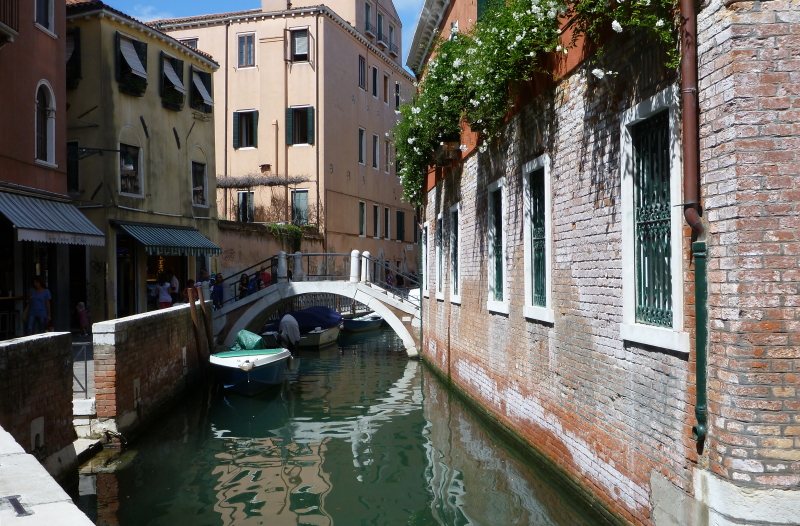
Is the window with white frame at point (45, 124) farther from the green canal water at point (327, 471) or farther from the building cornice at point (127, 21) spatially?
the green canal water at point (327, 471)

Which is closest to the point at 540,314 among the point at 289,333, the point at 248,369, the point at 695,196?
the point at 695,196

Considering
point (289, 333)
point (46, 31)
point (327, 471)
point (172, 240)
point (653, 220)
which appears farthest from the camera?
point (289, 333)

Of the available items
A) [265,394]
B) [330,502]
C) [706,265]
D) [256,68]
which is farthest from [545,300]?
[256,68]

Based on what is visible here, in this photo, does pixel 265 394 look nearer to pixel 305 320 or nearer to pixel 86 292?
pixel 86 292

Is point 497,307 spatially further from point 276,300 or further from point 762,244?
point 276,300

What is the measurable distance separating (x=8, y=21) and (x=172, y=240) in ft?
23.3

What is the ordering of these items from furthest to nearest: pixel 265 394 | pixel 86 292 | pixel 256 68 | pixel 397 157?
pixel 256 68
pixel 86 292
pixel 265 394
pixel 397 157

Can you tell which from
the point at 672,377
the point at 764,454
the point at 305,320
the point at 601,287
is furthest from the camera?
the point at 305,320

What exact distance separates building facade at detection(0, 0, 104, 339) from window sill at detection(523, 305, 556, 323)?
813 centimetres

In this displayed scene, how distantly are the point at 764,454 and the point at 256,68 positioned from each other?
78.3 ft

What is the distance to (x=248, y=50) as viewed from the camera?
25.8 meters

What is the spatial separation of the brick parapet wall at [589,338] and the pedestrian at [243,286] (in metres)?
11.7

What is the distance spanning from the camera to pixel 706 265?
4121mm

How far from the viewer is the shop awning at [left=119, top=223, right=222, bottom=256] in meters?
16.8
